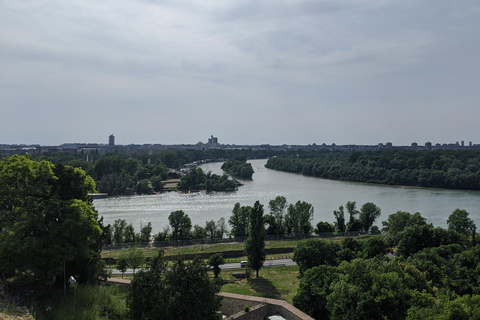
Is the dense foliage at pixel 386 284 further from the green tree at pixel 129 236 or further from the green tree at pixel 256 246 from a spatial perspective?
the green tree at pixel 129 236

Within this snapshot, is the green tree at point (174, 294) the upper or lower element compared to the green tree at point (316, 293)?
upper

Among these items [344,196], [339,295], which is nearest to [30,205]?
[339,295]

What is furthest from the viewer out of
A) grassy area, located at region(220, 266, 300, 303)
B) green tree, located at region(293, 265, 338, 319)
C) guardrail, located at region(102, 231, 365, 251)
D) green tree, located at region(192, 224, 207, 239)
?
green tree, located at region(192, 224, 207, 239)

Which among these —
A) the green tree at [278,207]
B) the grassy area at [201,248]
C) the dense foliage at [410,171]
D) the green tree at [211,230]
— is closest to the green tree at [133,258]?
the grassy area at [201,248]

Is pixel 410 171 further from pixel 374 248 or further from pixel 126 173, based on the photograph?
pixel 126 173

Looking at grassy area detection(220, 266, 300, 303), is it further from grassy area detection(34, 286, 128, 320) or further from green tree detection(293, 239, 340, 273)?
grassy area detection(34, 286, 128, 320)

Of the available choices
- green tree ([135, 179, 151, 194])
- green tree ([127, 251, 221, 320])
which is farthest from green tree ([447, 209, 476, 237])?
green tree ([135, 179, 151, 194])
